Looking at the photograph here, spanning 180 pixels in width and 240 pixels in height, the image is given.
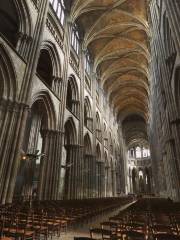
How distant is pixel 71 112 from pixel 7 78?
8722mm

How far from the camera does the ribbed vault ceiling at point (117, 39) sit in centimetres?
2270

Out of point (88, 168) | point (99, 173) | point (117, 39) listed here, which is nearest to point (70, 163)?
point (88, 168)

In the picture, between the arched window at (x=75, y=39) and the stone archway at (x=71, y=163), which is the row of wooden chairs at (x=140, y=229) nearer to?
the stone archway at (x=71, y=163)

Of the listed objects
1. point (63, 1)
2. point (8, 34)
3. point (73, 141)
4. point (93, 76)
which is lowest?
point (73, 141)

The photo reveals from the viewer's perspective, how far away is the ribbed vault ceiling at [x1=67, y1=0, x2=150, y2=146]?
2270cm

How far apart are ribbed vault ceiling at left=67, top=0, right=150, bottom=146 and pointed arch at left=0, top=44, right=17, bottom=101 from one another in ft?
44.2

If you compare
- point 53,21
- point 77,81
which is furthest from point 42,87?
point 77,81

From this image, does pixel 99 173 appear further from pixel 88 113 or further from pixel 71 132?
pixel 71 132

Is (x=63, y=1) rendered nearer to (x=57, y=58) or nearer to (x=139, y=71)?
(x=57, y=58)

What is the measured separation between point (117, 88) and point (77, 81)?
21.7 meters

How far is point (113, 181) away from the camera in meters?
38.7

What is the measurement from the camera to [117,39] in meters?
28.2

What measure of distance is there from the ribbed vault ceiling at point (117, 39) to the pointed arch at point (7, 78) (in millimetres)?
13460

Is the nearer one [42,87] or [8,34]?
[42,87]
